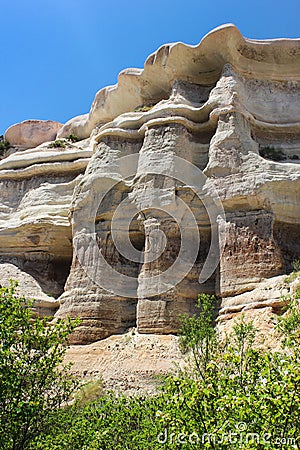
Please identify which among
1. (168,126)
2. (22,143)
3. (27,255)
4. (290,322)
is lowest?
(290,322)

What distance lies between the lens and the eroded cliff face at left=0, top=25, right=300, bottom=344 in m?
23.5

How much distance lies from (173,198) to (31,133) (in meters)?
20.0

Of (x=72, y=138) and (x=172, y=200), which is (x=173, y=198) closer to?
(x=172, y=200)

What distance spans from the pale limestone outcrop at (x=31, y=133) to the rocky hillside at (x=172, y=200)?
726cm

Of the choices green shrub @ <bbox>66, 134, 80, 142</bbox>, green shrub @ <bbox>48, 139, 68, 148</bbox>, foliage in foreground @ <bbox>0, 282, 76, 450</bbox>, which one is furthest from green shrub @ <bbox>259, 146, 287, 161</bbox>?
foliage in foreground @ <bbox>0, 282, 76, 450</bbox>

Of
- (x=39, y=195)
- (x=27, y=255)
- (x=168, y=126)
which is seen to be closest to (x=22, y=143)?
(x=39, y=195)

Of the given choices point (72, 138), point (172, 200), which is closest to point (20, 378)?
point (172, 200)

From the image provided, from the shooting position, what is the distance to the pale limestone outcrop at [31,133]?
134 ft

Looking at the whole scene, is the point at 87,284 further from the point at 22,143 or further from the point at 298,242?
the point at 22,143

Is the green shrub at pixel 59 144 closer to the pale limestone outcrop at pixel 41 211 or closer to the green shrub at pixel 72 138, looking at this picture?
the pale limestone outcrop at pixel 41 211

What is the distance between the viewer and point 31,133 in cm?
4097

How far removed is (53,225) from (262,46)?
15274mm

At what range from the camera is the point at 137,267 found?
25.8m

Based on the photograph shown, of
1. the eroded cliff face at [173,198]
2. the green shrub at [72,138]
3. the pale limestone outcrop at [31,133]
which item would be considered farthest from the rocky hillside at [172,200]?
the pale limestone outcrop at [31,133]
